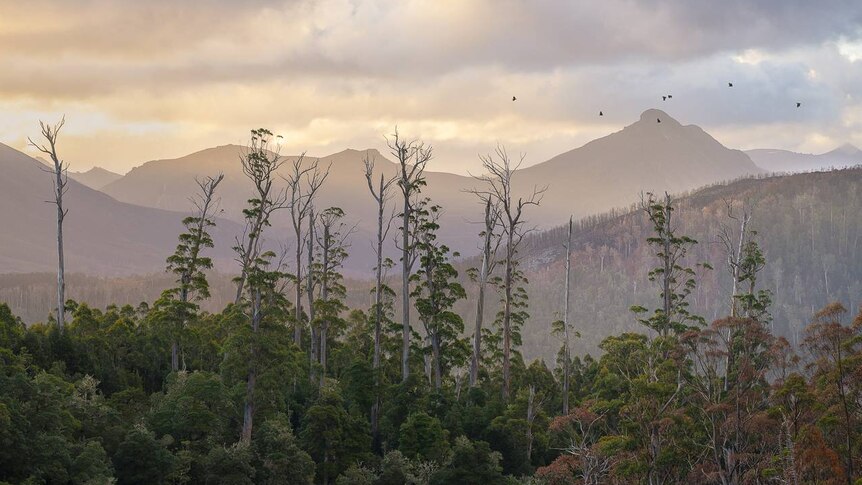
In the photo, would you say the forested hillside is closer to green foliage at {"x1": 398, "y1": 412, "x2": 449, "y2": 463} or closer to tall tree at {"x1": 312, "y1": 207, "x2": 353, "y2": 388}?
green foliage at {"x1": 398, "y1": 412, "x2": 449, "y2": 463}

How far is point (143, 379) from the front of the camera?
4534 centimetres

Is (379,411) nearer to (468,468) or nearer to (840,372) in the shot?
(468,468)

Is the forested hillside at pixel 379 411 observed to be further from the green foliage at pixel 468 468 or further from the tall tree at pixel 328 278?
the tall tree at pixel 328 278

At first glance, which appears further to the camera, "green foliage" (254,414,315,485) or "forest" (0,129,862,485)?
"green foliage" (254,414,315,485)

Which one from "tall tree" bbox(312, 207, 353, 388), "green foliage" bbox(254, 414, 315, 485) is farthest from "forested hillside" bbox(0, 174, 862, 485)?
"tall tree" bbox(312, 207, 353, 388)

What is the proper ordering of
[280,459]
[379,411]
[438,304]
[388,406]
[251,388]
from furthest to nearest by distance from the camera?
[438,304]
[379,411]
[388,406]
[251,388]
[280,459]

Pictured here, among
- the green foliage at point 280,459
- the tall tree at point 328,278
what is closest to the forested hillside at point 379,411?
the green foliage at point 280,459

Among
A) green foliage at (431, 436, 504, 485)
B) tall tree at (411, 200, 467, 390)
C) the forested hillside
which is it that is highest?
tall tree at (411, 200, 467, 390)

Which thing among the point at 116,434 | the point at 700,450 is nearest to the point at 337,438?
the point at 116,434

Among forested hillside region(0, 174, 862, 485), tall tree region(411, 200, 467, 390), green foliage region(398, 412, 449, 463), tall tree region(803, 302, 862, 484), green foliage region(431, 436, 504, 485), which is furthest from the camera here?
tall tree region(411, 200, 467, 390)

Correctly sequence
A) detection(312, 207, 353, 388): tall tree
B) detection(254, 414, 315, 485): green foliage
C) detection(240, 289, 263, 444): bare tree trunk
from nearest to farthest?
detection(254, 414, 315, 485): green foliage < detection(240, 289, 263, 444): bare tree trunk < detection(312, 207, 353, 388): tall tree

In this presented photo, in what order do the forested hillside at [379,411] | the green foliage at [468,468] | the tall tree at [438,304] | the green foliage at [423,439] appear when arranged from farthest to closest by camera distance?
the tall tree at [438,304], the green foliage at [423,439], the green foliage at [468,468], the forested hillside at [379,411]

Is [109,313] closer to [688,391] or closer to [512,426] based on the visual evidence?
[512,426]

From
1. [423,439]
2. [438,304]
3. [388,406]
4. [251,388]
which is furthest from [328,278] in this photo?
[423,439]
